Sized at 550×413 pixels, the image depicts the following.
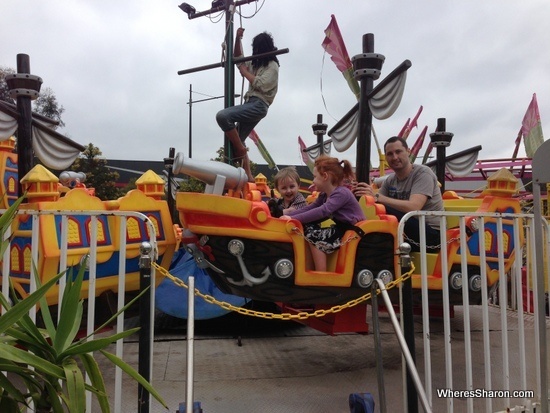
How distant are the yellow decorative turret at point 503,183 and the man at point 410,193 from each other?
1.45ft

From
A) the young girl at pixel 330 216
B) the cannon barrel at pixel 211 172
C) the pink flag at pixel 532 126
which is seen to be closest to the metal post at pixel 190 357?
the cannon barrel at pixel 211 172

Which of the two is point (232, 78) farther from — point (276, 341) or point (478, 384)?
point (478, 384)

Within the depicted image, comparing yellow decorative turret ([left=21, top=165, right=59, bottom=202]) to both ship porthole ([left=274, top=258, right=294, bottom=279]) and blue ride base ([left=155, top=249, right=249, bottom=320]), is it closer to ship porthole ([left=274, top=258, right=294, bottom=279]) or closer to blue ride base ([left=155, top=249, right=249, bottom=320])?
ship porthole ([left=274, top=258, right=294, bottom=279])

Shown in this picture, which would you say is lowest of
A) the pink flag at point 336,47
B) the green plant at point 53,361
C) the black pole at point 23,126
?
the green plant at point 53,361

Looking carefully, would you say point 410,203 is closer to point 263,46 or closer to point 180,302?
point 263,46

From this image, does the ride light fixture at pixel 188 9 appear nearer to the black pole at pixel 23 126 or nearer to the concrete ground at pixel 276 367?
the black pole at pixel 23 126

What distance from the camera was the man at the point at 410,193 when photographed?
3127mm

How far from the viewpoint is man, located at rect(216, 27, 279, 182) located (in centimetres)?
374

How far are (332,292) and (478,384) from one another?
1365 millimetres

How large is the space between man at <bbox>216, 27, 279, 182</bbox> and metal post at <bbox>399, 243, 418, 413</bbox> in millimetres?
2132

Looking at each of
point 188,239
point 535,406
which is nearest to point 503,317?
point 535,406

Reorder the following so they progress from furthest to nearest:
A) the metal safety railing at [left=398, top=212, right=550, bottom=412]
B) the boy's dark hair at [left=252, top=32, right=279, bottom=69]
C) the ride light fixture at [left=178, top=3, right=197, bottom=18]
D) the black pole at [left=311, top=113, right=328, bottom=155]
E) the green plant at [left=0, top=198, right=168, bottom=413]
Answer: the black pole at [left=311, top=113, right=328, bottom=155] < the ride light fixture at [left=178, top=3, right=197, bottom=18] < the boy's dark hair at [left=252, top=32, right=279, bottom=69] < the metal safety railing at [left=398, top=212, right=550, bottom=412] < the green plant at [left=0, top=198, right=168, bottom=413]

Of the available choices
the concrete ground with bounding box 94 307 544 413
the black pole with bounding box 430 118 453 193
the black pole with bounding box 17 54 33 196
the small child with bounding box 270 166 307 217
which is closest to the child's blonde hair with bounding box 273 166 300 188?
the small child with bounding box 270 166 307 217

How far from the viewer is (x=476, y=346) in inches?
170
